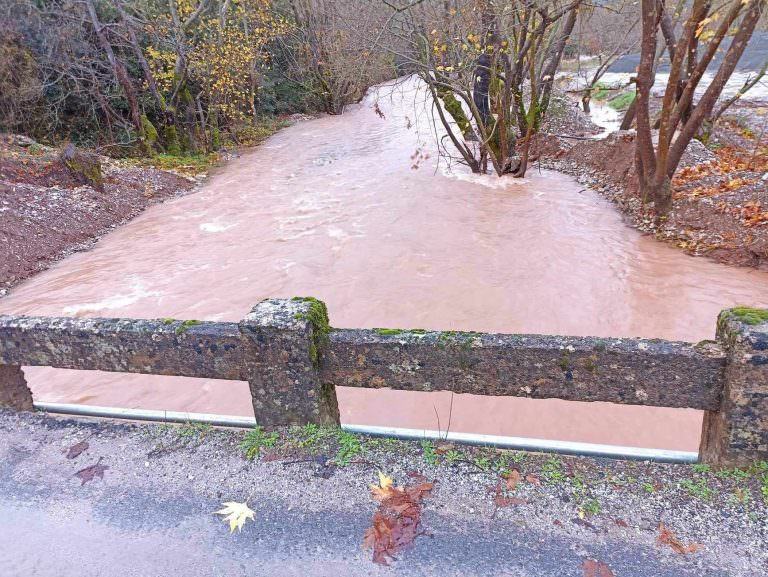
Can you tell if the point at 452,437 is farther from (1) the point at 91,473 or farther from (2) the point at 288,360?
(1) the point at 91,473

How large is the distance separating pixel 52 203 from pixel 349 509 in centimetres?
1136

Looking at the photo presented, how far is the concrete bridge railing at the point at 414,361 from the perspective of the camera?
2.29m

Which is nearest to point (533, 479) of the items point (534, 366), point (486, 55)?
point (534, 366)

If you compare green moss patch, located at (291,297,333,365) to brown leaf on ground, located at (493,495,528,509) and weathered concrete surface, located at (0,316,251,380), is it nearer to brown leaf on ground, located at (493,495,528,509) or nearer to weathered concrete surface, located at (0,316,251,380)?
weathered concrete surface, located at (0,316,251,380)

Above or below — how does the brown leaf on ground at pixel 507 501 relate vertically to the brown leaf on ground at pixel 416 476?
above

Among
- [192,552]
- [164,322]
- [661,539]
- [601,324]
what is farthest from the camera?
[601,324]

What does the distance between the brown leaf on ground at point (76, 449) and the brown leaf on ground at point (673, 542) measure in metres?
2.87

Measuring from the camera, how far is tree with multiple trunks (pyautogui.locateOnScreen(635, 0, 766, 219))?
7.59 meters

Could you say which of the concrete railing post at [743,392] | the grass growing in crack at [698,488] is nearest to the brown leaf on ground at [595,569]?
the grass growing in crack at [698,488]

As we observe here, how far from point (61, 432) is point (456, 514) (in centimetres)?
233

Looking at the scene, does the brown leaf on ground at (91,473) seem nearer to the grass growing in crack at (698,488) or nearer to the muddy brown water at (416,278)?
the muddy brown water at (416,278)

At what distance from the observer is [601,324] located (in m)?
6.74

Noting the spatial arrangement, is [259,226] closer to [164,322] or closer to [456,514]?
Result: [164,322]

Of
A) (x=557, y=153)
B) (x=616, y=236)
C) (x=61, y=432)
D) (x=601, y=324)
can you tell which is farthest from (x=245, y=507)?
(x=557, y=153)
